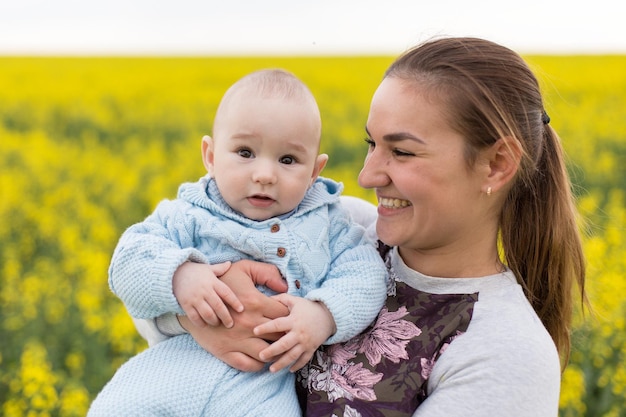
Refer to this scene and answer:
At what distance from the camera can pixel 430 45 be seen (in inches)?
85.9

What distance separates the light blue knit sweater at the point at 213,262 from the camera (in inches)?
79.9

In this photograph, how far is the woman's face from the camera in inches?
80.0

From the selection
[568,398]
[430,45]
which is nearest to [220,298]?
[430,45]

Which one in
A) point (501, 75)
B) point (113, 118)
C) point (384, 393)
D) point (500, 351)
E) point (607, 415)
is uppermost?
point (501, 75)

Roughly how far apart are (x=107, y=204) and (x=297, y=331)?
5.58 metres

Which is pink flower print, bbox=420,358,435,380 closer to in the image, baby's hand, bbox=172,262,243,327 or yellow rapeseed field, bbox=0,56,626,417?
baby's hand, bbox=172,262,243,327

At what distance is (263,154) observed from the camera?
217 centimetres

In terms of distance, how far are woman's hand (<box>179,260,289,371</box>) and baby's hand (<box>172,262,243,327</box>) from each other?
3 centimetres

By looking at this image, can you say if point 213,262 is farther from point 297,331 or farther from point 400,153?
point 400,153

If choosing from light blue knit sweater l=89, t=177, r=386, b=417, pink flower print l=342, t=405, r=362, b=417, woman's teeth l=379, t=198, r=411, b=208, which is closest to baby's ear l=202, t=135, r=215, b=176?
light blue knit sweater l=89, t=177, r=386, b=417

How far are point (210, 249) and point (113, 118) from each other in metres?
11.0

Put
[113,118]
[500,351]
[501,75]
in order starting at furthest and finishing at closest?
1. [113,118]
2. [501,75]
3. [500,351]

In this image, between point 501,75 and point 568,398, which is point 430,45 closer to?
point 501,75

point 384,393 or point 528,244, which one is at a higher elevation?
point 528,244
